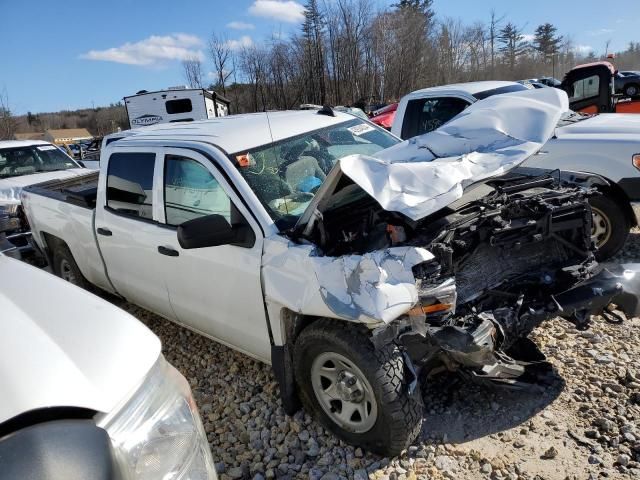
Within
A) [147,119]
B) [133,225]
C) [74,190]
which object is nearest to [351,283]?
[133,225]

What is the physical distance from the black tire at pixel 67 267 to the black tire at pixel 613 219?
17.0 ft

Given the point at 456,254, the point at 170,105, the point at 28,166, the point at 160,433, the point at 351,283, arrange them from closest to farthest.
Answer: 1. the point at 160,433
2. the point at 351,283
3. the point at 456,254
4. the point at 28,166
5. the point at 170,105

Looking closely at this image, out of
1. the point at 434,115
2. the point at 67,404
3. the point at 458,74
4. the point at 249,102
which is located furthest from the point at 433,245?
the point at 458,74

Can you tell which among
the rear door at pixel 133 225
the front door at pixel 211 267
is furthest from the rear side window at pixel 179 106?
the front door at pixel 211 267

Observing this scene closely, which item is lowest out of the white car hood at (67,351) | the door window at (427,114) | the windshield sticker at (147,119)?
the white car hood at (67,351)

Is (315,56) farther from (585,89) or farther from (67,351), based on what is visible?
(67,351)

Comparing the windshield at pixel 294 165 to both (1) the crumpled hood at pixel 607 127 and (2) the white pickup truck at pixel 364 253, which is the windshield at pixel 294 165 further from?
(1) the crumpled hood at pixel 607 127

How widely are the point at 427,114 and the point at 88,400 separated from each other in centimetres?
621

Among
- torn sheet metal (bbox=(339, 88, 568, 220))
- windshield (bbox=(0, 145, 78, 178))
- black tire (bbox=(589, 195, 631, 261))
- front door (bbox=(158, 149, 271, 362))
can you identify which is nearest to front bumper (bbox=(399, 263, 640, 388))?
torn sheet metal (bbox=(339, 88, 568, 220))

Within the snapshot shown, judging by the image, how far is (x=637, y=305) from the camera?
2.82 meters

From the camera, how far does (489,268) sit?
9.51 ft

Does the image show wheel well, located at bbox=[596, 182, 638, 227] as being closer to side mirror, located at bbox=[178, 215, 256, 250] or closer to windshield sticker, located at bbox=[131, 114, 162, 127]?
side mirror, located at bbox=[178, 215, 256, 250]

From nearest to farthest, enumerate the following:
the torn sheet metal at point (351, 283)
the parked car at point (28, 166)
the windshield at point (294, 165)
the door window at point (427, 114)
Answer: the torn sheet metal at point (351, 283) < the windshield at point (294, 165) < the door window at point (427, 114) < the parked car at point (28, 166)

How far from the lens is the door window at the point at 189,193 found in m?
3.09
